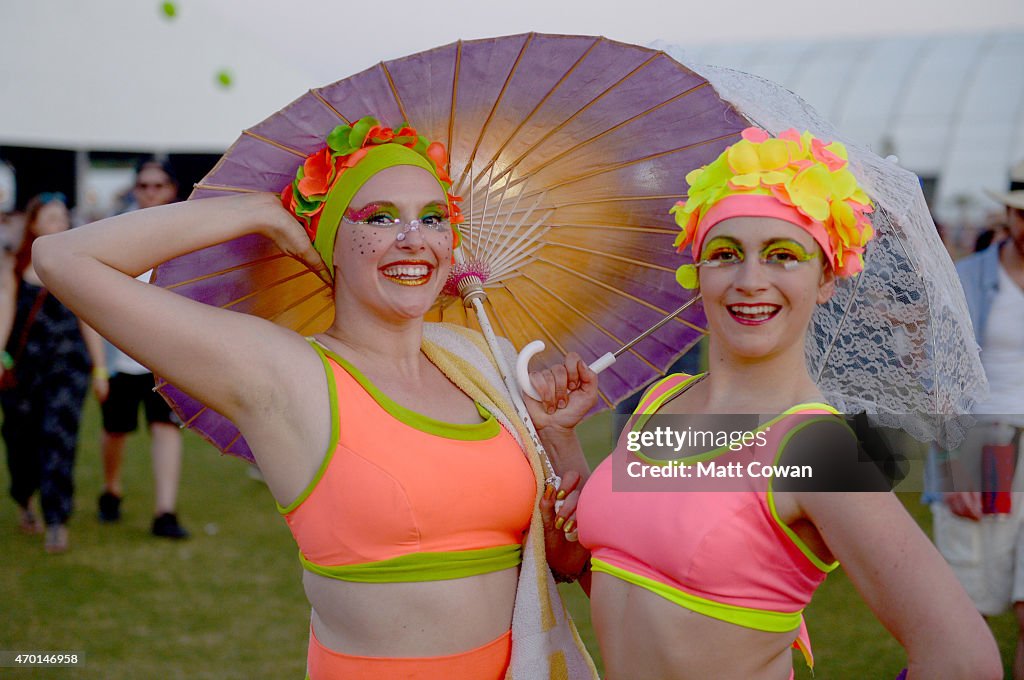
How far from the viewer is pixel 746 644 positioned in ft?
5.96

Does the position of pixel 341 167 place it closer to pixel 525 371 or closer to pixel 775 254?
pixel 525 371

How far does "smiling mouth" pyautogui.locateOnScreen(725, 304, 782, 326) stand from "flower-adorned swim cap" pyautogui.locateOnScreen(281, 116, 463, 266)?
848 mm

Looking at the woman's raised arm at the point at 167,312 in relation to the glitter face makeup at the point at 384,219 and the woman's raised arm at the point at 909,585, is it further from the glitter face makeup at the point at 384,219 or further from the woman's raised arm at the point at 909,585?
the woman's raised arm at the point at 909,585

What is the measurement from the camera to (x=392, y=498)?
6.77ft

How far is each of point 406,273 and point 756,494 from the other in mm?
957

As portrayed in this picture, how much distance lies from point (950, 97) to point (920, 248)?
27.6m

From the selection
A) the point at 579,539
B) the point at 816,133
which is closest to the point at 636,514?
the point at 579,539

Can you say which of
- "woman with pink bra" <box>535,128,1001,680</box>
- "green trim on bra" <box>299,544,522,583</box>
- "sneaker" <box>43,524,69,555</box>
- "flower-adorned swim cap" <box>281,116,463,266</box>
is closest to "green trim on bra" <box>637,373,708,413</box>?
"woman with pink bra" <box>535,128,1001,680</box>

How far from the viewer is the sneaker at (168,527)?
5.92 m

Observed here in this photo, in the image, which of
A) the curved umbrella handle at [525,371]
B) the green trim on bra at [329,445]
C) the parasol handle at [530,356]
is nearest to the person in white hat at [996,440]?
the parasol handle at [530,356]

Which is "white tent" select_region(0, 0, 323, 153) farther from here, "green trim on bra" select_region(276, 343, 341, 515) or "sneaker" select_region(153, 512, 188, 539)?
"green trim on bra" select_region(276, 343, 341, 515)

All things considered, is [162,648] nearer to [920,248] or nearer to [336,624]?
[336,624]

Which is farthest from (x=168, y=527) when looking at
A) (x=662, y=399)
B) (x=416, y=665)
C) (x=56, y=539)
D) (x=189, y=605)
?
(x=662, y=399)

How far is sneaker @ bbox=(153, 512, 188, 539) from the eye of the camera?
5.92 meters
